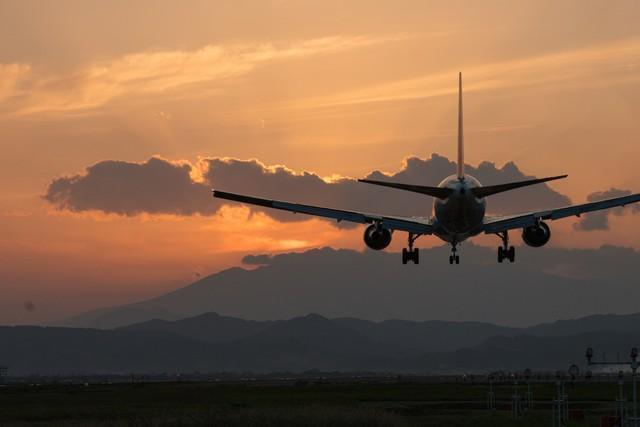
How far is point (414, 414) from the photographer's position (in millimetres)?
103625

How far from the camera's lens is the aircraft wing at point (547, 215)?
3597 inches

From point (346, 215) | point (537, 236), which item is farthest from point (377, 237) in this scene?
point (537, 236)

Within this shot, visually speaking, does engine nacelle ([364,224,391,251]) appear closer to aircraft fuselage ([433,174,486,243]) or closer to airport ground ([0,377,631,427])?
aircraft fuselage ([433,174,486,243])

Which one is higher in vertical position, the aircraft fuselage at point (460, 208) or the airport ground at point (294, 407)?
the aircraft fuselage at point (460, 208)

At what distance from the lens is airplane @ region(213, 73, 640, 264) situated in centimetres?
8350

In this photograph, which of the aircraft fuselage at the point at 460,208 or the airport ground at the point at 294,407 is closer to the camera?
the aircraft fuselage at the point at 460,208

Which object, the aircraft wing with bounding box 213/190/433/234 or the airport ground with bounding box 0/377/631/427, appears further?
the aircraft wing with bounding box 213/190/433/234

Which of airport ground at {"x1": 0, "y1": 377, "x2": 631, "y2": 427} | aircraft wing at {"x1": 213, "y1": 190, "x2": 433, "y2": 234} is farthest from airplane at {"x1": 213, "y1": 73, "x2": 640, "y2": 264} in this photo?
airport ground at {"x1": 0, "y1": 377, "x2": 631, "y2": 427}

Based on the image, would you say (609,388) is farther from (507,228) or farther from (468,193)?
(468,193)

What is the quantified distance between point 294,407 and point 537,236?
31399 mm

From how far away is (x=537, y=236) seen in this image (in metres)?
89.9

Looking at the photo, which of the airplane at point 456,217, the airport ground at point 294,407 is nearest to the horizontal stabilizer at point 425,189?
the airplane at point 456,217

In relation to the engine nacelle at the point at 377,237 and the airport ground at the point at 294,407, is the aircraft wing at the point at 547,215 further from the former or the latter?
the airport ground at the point at 294,407

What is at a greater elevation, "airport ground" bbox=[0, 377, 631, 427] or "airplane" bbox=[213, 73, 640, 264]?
"airplane" bbox=[213, 73, 640, 264]
